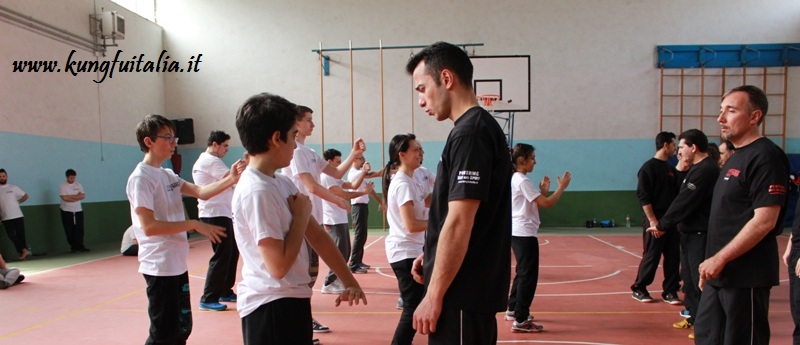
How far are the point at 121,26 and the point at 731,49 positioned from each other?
16479 millimetres

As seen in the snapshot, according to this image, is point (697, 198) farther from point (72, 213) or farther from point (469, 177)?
point (72, 213)

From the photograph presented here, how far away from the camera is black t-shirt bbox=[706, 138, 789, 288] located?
9.63 ft

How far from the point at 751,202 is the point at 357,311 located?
415cm

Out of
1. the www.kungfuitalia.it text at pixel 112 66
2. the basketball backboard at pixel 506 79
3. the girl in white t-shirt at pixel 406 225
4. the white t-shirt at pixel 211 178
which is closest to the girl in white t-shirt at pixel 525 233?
the girl in white t-shirt at pixel 406 225

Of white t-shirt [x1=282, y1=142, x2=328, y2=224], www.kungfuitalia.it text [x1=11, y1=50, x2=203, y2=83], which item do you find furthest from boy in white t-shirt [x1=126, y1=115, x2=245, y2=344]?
www.kungfuitalia.it text [x1=11, y1=50, x2=203, y2=83]

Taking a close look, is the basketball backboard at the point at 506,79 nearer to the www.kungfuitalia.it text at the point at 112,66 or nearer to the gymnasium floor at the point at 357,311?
the gymnasium floor at the point at 357,311

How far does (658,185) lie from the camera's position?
20.1ft

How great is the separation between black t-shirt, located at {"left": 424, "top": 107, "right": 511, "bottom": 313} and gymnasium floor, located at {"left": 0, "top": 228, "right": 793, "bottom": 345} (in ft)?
9.55

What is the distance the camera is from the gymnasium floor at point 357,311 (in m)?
5.08

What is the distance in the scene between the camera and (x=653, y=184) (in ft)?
20.1

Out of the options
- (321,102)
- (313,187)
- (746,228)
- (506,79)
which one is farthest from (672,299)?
(321,102)

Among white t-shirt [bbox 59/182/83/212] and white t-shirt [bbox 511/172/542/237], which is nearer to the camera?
white t-shirt [bbox 511/172/542/237]

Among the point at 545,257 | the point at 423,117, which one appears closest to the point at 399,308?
the point at 545,257

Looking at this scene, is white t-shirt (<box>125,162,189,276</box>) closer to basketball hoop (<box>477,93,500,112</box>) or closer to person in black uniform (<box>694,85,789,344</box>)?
person in black uniform (<box>694,85,789,344</box>)
